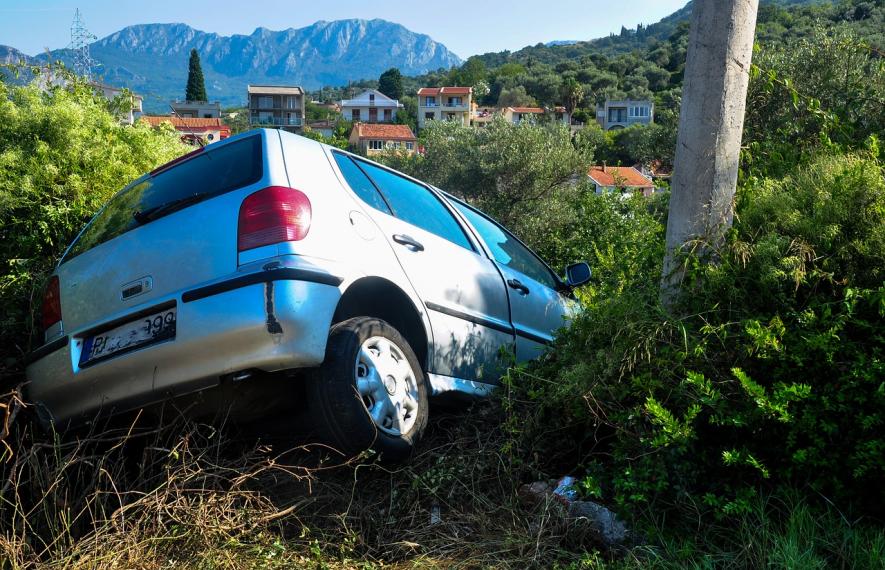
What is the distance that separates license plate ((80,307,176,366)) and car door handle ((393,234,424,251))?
1.20 metres

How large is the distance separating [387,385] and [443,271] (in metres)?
0.96

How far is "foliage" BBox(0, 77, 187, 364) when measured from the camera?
4707 mm

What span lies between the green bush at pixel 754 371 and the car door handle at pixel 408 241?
3.40ft

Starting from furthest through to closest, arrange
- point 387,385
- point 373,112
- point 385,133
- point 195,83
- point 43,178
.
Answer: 1. point 373,112
2. point 195,83
3. point 385,133
4. point 43,178
5. point 387,385

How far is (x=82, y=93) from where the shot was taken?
6578 mm

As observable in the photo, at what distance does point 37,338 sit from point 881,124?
16.5 ft

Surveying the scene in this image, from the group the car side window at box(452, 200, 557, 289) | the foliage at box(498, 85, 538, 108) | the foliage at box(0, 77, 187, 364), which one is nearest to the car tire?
the car side window at box(452, 200, 557, 289)

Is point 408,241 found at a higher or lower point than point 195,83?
lower

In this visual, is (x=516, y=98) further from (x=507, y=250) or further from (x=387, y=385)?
(x=387, y=385)

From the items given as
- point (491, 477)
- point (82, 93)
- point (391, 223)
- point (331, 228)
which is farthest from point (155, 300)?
point (82, 93)

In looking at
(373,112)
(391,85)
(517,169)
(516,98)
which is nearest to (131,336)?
(517,169)

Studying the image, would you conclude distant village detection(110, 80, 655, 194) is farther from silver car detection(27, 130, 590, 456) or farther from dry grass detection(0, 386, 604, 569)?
dry grass detection(0, 386, 604, 569)

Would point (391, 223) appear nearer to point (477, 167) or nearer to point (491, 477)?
point (491, 477)

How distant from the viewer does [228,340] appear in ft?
9.36
